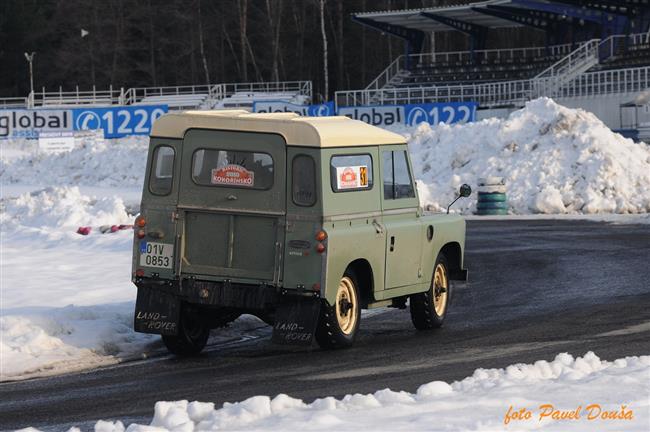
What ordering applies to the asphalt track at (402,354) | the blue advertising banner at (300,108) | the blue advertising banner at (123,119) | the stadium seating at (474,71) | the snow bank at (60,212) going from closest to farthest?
the asphalt track at (402,354)
the snow bank at (60,212)
the blue advertising banner at (300,108)
the blue advertising banner at (123,119)
the stadium seating at (474,71)

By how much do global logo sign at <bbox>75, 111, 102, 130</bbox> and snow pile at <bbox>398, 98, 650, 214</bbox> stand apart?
86.9ft

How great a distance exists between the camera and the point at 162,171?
12.6m

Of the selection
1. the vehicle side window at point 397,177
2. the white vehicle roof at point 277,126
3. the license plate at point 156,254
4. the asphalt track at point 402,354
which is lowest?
the asphalt track at point 402,354

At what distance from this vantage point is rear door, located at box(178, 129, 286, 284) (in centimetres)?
1218

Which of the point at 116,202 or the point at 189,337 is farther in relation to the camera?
the point at 116,202

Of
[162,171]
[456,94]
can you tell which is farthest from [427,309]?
[456,94]

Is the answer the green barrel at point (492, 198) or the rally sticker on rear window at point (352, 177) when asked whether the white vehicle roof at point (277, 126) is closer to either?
the rally sticker on rear window at point (352, 177)

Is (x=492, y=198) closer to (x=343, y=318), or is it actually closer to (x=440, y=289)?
(x=440, y=289)

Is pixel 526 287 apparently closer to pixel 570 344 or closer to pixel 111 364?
pixel 570 344

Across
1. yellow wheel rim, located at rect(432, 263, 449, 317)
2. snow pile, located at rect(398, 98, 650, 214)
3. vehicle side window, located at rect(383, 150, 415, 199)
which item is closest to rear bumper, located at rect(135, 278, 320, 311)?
vehicle side window, located at rect(383, 150, 415, 199)

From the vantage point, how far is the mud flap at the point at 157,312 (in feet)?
40.6

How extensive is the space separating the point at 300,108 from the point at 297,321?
4387 cm

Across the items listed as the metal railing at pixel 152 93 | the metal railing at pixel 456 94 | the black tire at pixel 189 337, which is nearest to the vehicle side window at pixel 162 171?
the black tire at pixel 189 337

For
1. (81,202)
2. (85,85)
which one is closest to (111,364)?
(81,202)
